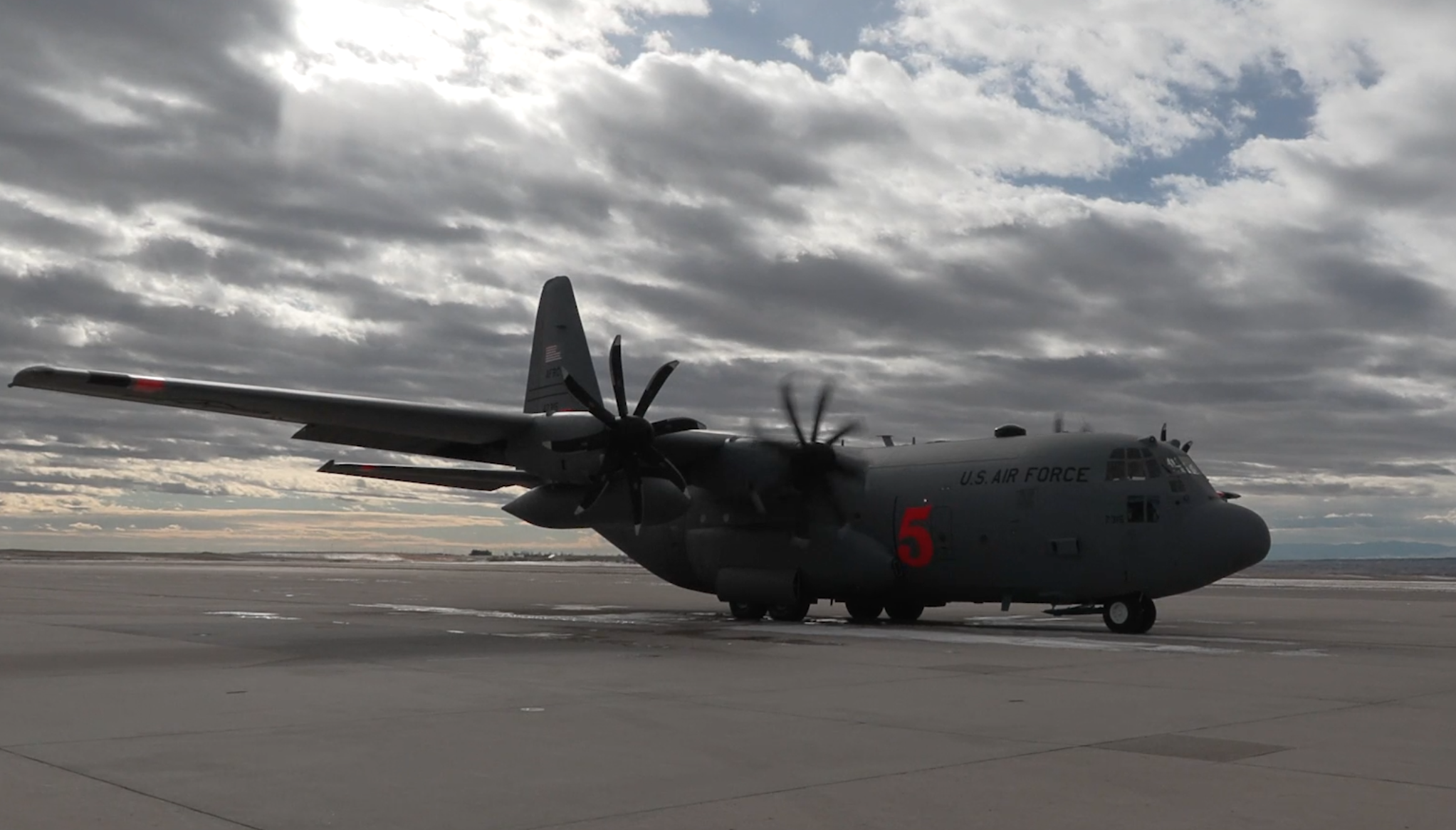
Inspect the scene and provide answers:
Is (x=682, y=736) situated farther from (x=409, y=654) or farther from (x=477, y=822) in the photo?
(x=409, y=654)

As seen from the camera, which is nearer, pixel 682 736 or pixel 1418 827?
pixel 1418 827

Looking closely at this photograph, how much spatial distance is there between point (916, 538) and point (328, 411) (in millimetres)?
11775

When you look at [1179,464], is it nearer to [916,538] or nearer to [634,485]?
[916,538]

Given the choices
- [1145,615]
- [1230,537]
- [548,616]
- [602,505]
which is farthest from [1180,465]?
[548,616]

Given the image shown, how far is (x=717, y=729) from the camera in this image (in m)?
10.5

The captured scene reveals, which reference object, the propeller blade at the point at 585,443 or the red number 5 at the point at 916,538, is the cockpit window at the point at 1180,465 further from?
the propeller blade at the point at 585,443

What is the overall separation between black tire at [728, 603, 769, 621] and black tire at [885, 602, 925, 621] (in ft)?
9.10

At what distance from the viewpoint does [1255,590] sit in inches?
1938

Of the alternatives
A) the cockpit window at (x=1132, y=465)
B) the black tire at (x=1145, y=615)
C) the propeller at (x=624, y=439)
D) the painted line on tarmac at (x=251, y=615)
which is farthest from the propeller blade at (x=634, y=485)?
the black tire at (x=1145, y=615)

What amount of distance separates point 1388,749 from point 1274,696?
130 inches

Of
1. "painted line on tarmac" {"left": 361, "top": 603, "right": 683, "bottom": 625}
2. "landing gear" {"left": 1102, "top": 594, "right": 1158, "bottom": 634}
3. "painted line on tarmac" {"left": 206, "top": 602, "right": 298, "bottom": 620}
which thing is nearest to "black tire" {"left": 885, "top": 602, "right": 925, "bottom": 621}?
"painted line on tarmac" {"left": 361, "top": 603, "right": 683, "bottom": 625}

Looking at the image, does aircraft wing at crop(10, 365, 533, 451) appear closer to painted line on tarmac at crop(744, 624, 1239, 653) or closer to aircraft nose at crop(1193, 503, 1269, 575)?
painted line on tarmac at crop(744, 624, 1239, 653)

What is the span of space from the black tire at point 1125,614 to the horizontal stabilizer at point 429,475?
45.7ft

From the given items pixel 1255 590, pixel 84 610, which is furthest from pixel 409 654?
pixel 1255 590
